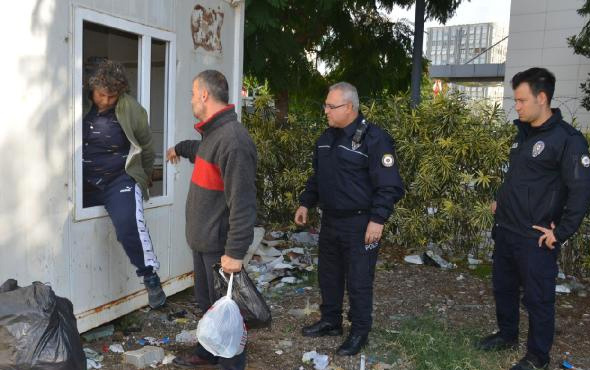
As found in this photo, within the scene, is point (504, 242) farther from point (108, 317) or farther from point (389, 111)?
point (389, 111)

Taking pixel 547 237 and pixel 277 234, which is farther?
pixel 277 234

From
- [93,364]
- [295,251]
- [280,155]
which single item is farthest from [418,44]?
[93,364]

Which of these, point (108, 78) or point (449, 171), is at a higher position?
point (108, 78)

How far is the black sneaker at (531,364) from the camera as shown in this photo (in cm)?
337

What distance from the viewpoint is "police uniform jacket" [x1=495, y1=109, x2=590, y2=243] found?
3.13m

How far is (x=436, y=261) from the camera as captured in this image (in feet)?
20.0

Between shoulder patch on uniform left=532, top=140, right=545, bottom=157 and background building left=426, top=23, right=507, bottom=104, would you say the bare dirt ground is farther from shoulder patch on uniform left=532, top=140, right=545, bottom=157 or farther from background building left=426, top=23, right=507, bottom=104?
background building left=426, top=23, right=507, bottom=104

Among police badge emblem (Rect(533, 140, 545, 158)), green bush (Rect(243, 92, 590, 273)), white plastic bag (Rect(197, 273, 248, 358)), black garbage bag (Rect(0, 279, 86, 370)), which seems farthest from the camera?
green bush (Rect(243, 92, 590, 273))

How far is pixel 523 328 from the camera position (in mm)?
4305

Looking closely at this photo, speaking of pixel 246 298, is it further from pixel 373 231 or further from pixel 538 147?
pixel 538 147

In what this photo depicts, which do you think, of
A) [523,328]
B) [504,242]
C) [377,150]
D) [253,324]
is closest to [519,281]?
[504,242]

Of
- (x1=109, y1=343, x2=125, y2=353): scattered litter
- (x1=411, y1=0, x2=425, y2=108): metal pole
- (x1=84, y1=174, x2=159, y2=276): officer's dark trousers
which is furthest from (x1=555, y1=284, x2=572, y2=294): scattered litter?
(x1=109, y1=343, x2=125, y2=353): scattered litter

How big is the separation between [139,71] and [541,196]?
9.41 ft

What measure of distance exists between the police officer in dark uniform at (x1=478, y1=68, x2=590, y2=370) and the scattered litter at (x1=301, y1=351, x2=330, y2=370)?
1196 mm
